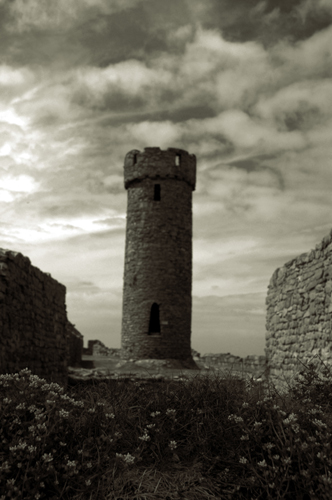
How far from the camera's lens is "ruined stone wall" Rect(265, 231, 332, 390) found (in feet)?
23.7

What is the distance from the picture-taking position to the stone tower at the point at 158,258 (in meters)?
17.3

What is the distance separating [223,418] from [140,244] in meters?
13.6

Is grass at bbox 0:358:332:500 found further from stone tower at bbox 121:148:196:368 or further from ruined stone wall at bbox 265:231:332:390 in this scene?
stone tower at bbox 121:148:196:368

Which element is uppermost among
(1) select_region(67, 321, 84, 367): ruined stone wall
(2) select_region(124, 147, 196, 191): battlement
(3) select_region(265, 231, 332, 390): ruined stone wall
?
(2) select_region(124, 147, 196, 191): battlement

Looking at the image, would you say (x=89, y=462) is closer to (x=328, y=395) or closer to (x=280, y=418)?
(x=280, y=418)

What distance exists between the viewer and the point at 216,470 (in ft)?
12.5

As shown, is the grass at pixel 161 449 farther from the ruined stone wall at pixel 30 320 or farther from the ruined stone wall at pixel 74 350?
the ruined stone wall at pixel 74 350

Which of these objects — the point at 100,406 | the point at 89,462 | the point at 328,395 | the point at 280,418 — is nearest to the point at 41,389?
the point at 100,406

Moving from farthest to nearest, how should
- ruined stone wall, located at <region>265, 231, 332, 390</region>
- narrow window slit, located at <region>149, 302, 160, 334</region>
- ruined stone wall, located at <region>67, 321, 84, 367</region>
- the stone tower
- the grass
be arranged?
narrow window slit, located at <region>149, 302, 160, 334</region>
the stone tower
ruined stone wall, located at <region>67, 321, 84, 367</region>
ruined stone wall, located at <region>265, 231, 332, 390</region>
the grass

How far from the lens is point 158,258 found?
1744cm

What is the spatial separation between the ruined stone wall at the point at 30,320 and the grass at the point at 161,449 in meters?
1.93

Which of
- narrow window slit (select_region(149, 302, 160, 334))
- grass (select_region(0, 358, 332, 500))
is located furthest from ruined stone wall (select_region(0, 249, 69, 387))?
narrow window slit (select_region(149, 302, 160, 334))

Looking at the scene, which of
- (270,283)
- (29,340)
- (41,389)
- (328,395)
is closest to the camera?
(41,389)

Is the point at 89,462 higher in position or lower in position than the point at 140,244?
lower
